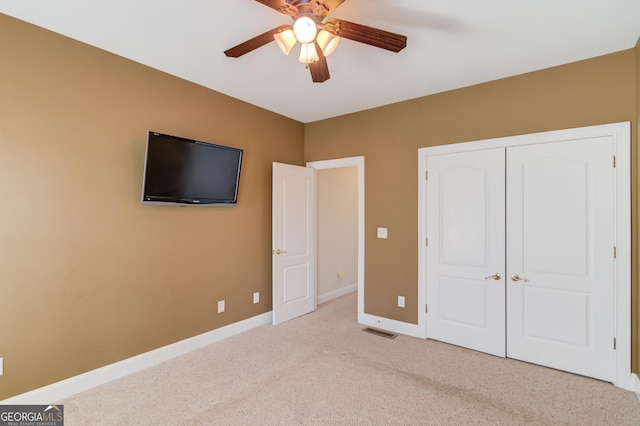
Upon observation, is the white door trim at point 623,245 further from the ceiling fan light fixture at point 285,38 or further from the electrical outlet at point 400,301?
the ceiling fan light fixture at point 285,38

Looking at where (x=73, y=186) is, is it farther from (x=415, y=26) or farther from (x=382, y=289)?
(x=382, y=289)

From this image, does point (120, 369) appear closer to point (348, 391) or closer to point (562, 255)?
point (348, 391)

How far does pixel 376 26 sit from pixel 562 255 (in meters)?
2.46

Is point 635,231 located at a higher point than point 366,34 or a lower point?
lower

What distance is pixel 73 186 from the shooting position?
7.89ft

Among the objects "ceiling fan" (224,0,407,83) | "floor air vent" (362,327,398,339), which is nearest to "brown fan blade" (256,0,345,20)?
"ceiling fan" (224,0,407,83)

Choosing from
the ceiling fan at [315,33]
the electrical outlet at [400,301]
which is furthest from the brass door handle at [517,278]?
the ceiling fan at [315,33]

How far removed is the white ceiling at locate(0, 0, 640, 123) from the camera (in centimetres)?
202

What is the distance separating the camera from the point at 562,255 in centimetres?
273

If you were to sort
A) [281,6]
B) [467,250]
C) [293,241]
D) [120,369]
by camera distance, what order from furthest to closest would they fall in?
[293,241], [467,250], [120,369], [281,6]

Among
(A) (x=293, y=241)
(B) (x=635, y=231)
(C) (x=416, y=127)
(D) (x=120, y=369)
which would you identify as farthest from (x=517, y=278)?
(D) (x=120, y=369)

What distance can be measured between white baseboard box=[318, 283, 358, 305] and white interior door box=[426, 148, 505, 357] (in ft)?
6.03

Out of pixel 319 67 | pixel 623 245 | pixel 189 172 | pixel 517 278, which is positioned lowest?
pixel 517 278

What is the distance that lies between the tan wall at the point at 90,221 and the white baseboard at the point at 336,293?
1717 mm
